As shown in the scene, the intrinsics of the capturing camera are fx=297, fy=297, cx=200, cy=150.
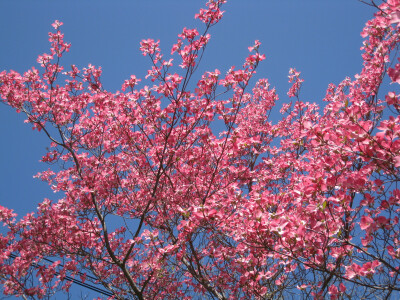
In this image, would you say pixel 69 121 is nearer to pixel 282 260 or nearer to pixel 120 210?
pixel 120 210

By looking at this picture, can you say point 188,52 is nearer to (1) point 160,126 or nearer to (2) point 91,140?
(1) point 160,126

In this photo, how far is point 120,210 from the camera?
6.08 meters

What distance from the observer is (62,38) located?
561 centimetres

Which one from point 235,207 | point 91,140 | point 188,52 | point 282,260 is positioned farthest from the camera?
point 91,140

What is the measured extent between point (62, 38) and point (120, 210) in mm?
3517

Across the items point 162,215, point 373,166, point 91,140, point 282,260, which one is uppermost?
point 91,140

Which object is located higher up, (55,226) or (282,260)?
(55,226)

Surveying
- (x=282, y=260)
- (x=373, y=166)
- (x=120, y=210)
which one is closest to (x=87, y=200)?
(x=120, y=210)

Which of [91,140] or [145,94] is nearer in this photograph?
[145,94]

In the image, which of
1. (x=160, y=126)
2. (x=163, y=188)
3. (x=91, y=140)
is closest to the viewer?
(x=160, y=126)

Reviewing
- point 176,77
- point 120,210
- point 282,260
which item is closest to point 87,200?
point 120,210

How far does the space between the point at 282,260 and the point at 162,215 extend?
2.24m

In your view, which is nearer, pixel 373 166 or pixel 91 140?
pixel 373 166

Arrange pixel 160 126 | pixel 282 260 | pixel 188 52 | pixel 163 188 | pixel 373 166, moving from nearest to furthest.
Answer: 1. pixel 373 166
2. pixel 282 260
3. pixel 188 52
4. pixel 160 126
5. pixel 163 188
